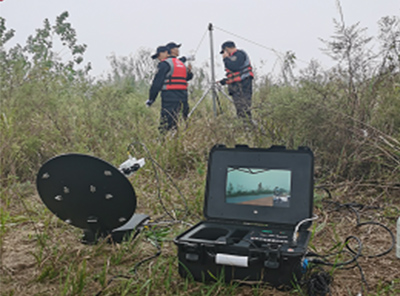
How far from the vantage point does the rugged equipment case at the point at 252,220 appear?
197cm

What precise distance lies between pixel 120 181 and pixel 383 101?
8.54ft

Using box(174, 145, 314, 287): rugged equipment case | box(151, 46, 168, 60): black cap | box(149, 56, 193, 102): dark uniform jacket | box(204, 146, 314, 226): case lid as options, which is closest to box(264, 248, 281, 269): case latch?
box(174, 145, 314, 287): rugged equipment case

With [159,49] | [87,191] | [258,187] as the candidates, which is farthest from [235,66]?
[87,191]

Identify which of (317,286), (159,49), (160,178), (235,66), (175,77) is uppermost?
(159,49)

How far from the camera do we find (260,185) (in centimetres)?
242

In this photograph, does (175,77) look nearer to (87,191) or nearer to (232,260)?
(87,191)

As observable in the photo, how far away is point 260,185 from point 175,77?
4880 millimetres

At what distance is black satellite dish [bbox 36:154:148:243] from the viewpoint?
2188mm

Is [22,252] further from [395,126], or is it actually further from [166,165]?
[395,126]

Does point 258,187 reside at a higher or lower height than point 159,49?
lower

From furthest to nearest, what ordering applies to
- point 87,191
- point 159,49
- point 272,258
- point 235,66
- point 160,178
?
point 235,66, point 159,49, point 160,178, point 87,191, point 272,258

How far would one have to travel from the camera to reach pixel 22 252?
8.35 ft

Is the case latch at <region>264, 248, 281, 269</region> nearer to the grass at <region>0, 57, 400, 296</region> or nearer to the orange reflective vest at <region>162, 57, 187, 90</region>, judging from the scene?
the grass at <region>0, 57, 400, 296</region>

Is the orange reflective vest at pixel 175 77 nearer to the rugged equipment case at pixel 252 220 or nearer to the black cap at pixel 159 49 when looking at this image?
the black cap at pixel 159 49
